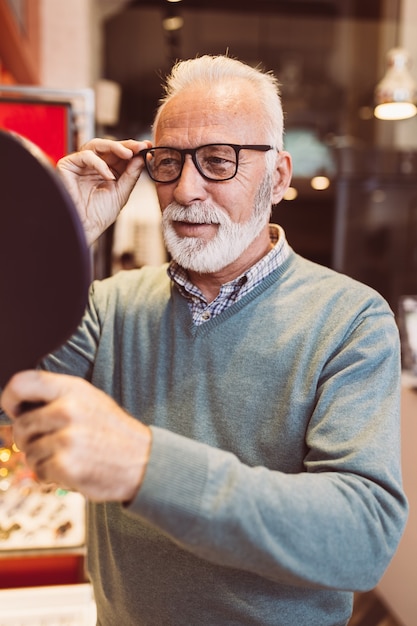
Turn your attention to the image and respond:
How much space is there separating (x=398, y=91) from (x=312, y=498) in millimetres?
3503

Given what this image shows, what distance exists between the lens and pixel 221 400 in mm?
1048

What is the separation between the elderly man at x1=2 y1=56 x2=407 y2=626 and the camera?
637 millimetres

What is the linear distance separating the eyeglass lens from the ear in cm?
16

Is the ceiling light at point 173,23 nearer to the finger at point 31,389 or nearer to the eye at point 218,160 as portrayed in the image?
the eye at point 218,160

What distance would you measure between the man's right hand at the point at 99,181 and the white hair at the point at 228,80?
11 cm

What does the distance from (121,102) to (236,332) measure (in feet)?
16.7

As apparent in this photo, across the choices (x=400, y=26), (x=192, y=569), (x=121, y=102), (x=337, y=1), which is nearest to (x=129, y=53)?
(x=121, y=102)

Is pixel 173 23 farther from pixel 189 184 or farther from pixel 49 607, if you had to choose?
pixel 49 607

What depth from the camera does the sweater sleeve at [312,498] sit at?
64 centimetres

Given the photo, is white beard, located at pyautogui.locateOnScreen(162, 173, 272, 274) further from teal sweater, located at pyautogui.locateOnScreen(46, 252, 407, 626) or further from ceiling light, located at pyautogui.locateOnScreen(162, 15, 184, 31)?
ceiling light, located at pyautogui.locateOnScreen(162, 15, 184, 31)

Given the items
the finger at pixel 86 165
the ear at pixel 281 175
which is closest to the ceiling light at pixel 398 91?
the ear at pixel 281 175

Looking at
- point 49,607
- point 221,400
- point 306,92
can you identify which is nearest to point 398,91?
point 306,92

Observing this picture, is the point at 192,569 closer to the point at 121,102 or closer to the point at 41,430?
the point at 41,430

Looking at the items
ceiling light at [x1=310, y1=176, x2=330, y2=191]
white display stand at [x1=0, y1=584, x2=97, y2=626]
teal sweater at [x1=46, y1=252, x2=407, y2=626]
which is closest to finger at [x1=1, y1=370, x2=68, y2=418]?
teal sweater at [x1=46, y1=252, x2=407, y2=626]
